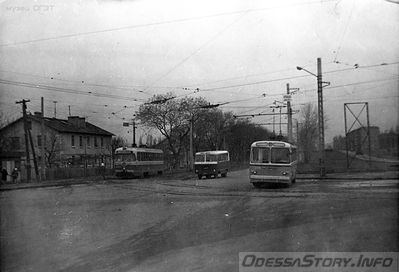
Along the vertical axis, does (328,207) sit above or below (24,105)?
below

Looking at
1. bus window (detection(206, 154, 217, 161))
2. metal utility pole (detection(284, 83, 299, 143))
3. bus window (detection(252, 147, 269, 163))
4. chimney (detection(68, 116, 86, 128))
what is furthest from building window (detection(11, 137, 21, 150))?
metal utility pole (detection(284, 83, 299, 143))

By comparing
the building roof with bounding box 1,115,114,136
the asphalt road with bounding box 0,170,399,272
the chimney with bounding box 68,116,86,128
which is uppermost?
the chimney with bounding box 68,116,86,128

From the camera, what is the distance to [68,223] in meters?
10.1

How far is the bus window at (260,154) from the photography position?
63.2 feet

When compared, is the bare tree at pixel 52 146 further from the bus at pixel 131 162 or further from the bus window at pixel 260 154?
the bus window at pixel 260 154

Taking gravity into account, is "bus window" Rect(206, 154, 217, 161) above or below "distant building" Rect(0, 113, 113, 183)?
below

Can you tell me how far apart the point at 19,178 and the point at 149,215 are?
97.8ft

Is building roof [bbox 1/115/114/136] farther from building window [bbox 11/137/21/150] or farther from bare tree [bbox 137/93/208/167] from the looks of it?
bare tree [bbox 137/93/208/167]

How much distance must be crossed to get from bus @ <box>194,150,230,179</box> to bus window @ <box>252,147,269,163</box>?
11.5 m

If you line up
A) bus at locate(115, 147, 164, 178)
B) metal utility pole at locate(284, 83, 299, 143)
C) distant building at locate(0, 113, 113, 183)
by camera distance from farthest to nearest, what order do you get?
distant building at locate(0, 113, 113, 183), bus at locate(115, 147, 164, 178), metal utility pole at locate(284, 83, 299, 143)

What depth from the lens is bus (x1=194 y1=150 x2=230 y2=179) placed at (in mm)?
30953

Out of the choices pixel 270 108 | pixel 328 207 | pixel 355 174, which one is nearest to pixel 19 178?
pixel 270 108

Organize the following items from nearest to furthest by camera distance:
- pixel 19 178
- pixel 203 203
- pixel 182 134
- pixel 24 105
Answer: pixel 203 203 → pixel 24 105 → pixel 19 178 → pixel 182 134

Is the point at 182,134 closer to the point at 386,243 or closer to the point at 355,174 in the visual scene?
the point at 355,174
